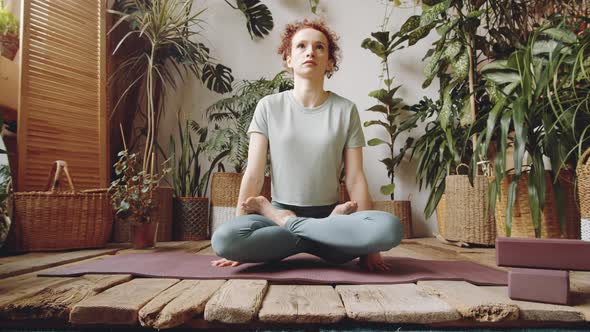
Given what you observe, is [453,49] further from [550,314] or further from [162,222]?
[162,222]

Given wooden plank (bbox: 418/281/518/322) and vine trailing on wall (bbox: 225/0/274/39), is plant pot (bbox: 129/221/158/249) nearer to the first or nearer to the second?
wooden plank (bbox: 418/281/518/322)

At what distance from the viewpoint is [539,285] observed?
0.93 metres

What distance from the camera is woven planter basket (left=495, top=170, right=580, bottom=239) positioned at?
1.82 m

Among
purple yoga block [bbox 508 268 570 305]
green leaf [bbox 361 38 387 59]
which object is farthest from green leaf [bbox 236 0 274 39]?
purple yoga block [bbox 508 268 570 305]

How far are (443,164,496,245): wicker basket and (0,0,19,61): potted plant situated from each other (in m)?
2.63

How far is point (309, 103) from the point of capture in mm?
1629

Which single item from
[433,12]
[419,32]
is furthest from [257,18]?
[433,12]

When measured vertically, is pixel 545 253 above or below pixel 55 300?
above

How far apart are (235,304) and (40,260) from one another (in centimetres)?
123

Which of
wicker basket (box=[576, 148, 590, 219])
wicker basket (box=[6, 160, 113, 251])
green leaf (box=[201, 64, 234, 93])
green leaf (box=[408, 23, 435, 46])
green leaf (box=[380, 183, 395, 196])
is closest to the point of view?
wicker basket (box=[576, 148, 590, 219])

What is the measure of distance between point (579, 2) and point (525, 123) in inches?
35.1

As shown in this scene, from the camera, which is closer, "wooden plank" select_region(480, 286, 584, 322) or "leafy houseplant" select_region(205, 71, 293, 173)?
"wooden plank" select_region(480, 286, 584, 322)

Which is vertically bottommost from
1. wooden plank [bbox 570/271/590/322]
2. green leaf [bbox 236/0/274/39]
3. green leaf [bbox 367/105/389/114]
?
wooden plank [bbox 570/271/590/322]

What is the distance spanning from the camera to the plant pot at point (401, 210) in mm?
2904
